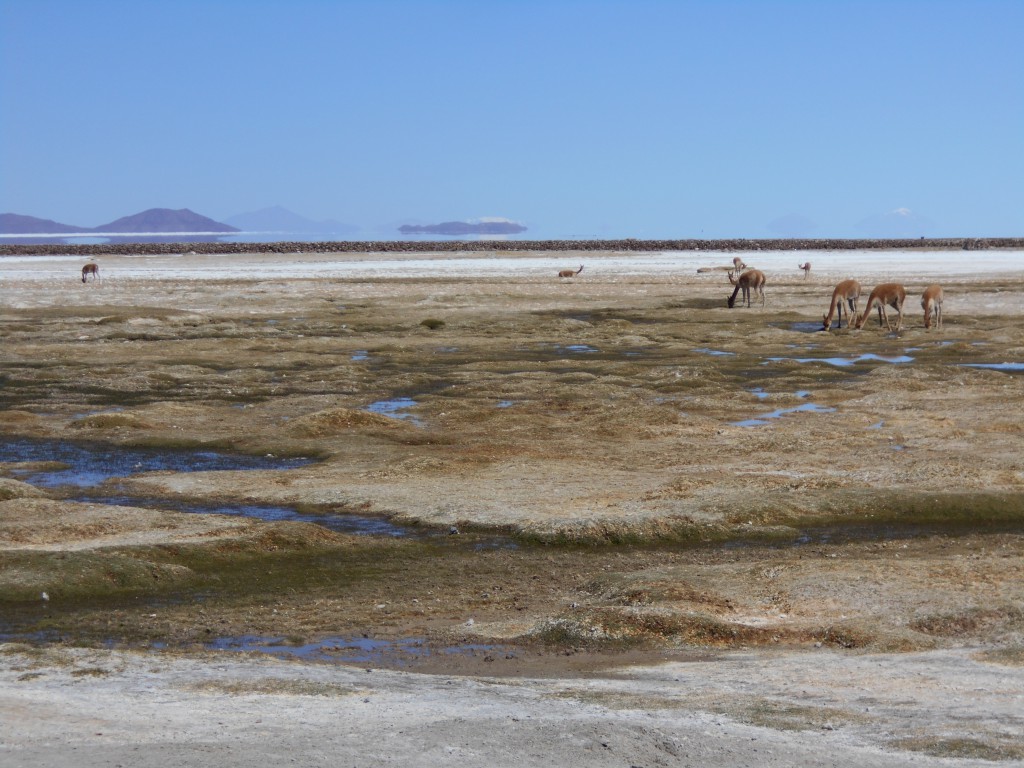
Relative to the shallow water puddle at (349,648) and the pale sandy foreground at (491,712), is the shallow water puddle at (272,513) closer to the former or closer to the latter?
the shallow water puddle at (349,648)

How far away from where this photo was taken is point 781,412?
2416 centimetres

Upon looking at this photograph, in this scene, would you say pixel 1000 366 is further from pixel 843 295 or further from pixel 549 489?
pixel 549 489

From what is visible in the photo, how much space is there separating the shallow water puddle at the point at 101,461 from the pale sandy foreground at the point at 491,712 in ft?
30.0

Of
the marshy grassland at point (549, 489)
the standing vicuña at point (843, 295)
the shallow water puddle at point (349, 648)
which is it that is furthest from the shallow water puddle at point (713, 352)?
the shallow water puddle at point (349, 648)

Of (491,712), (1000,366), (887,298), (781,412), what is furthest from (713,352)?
(491,712)

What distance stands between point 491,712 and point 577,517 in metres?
7.27

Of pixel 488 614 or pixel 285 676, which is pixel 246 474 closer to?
pixel 488 614

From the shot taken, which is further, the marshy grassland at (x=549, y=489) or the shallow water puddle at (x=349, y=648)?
the marshy grassland at (x=549, y=489)

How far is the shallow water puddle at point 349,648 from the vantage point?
34.7 feet

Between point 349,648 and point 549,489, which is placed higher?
point 549,489

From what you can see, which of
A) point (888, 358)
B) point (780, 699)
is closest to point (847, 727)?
point (780, 699)

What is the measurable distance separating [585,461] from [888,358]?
55.9ft

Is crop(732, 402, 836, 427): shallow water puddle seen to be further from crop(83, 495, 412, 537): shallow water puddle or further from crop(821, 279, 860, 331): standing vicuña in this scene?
crop(821, 279, 860, 331): standing vicuña

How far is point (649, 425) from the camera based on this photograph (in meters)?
22.5
